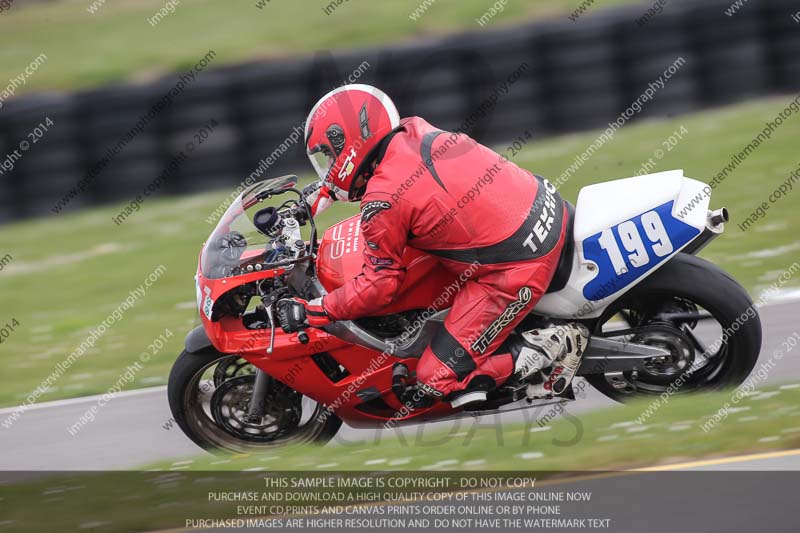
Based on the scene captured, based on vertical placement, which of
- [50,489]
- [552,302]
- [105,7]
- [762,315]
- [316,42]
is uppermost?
[552,302]

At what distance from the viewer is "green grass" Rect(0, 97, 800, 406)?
7.77 m

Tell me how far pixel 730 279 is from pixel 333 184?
6.98 ft

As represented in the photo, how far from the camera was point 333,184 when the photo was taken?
4.97 m

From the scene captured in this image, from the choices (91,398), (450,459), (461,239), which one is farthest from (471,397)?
(91,398)

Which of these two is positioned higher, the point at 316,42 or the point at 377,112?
the point at 377,112

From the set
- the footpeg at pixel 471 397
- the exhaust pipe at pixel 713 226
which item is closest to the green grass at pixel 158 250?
the exhaust pipe at pixel 713 226

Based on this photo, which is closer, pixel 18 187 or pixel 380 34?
pixel 18 187

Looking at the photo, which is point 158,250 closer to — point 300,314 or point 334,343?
point 334,343

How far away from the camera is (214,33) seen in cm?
1648

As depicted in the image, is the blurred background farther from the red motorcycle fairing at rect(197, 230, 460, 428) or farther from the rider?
the rider

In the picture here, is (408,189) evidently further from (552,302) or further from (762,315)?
(762,315)

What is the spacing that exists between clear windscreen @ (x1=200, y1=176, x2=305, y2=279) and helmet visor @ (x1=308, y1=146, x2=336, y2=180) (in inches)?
18.0

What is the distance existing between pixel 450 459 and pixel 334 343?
87 cm

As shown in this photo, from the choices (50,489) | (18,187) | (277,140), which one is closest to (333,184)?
(50,489)
